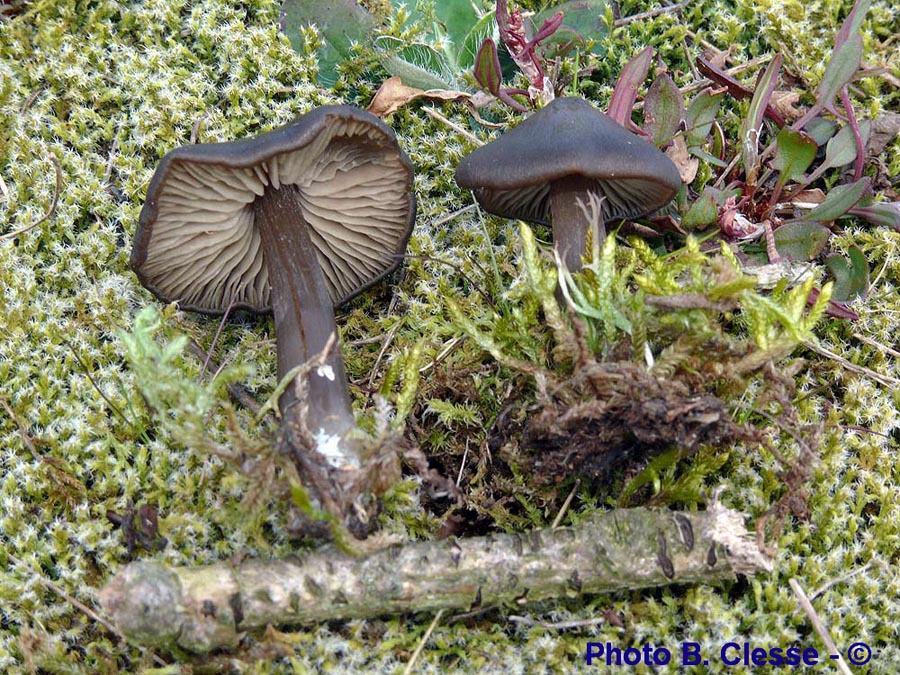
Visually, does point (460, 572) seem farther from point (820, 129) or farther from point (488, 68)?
point (820, 129)

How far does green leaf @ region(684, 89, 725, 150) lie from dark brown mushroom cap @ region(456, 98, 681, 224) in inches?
14.3

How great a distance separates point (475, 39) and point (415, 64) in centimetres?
22

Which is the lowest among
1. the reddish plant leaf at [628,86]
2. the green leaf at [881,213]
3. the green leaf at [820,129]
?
the green leaf at [881,213]

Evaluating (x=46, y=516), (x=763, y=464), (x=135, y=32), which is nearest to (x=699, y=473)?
(x=763, y=464)

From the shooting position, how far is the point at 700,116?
7.95ft

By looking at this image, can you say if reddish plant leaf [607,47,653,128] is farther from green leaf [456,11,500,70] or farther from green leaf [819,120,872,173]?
green leaf [819,120,872,173]

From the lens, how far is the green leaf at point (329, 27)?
8.54 ft

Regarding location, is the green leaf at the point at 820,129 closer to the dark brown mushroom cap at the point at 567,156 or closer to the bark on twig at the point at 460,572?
the dark brown mushroom cap at the point at 567,156

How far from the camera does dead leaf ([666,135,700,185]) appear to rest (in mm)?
2414

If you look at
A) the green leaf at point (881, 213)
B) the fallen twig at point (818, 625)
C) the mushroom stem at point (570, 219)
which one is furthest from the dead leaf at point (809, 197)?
the fallen twig at point (818, 625)

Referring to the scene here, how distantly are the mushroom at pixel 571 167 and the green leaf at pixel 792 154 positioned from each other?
444mm

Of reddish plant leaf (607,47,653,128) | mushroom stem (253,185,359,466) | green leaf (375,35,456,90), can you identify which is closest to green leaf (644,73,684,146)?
reddish plant leaf (607,47,653,128)

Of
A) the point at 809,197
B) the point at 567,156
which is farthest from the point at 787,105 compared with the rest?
the point at 567,156

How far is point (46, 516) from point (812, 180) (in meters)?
2.43
